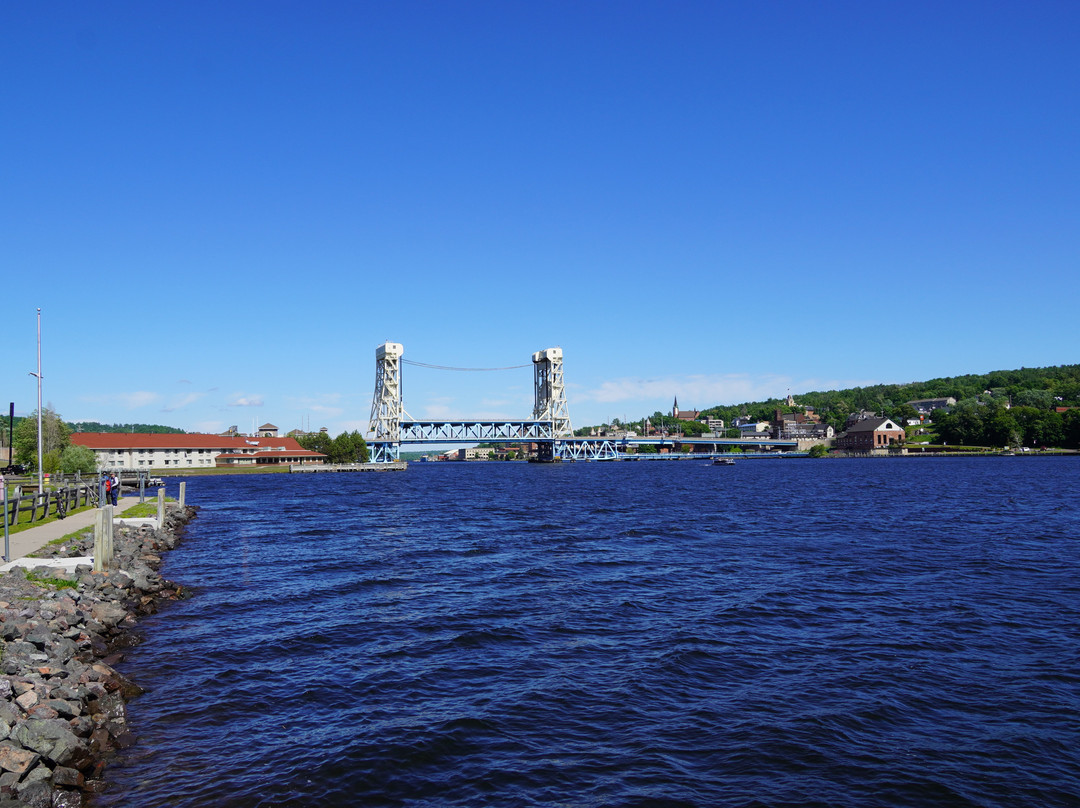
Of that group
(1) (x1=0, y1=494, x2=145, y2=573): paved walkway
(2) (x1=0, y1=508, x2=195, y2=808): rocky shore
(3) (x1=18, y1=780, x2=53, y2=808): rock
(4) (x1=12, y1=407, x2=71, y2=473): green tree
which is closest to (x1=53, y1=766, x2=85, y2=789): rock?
(2) (x1=0, y1=508, x2=195, y2=808): rocky shore

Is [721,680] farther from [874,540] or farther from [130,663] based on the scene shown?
[874,540]

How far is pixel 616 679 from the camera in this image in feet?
46.1

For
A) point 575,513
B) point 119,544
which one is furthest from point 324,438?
point 119,544

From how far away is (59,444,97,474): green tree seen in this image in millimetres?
79656

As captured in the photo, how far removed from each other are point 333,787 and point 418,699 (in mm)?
3203

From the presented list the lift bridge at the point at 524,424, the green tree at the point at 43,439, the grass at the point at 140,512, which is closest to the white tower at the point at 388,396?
the lift bridge at the point at 524,424

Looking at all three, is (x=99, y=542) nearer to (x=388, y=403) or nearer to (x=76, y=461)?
(x=76, y=461)

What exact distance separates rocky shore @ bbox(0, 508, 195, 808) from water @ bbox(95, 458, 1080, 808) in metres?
0.53

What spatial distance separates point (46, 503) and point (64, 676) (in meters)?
24.3

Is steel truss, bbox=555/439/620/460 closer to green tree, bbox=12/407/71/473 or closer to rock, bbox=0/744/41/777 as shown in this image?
green tree, bbox=12/407/71/473

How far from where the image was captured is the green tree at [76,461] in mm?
79656

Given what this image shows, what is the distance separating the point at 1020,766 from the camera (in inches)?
406

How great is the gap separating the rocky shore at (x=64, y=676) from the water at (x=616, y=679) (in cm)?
53

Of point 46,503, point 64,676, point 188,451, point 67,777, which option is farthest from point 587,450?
point 67,777
